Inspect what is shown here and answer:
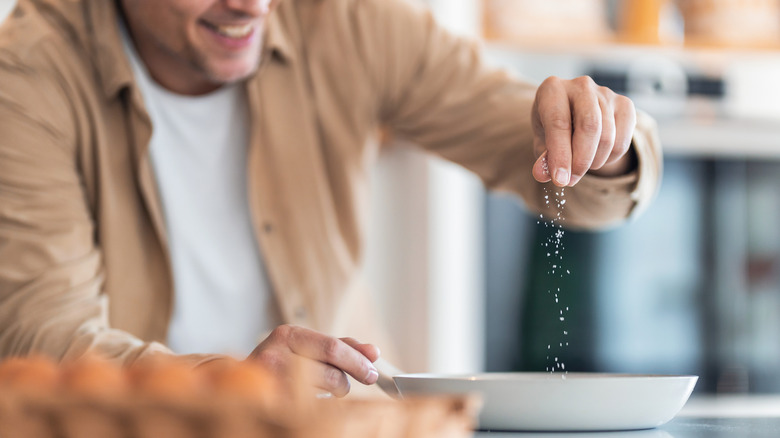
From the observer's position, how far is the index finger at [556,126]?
94cm

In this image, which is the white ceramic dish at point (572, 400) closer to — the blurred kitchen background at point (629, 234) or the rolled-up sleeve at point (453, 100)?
the rolled-up sleeve at point (453, 100)

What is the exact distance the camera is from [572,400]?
0.67 metres

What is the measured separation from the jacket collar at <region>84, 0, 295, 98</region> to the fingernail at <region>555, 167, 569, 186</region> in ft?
2.32

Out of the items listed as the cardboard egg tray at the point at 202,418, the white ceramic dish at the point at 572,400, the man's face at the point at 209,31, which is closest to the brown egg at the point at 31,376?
the cardboard egg tray at the point at 202,418

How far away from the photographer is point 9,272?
1.21 m

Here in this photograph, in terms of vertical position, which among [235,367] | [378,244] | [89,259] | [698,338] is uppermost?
[235,367]

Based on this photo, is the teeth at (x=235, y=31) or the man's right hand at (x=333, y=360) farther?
the teeth at (x=235, y=31)

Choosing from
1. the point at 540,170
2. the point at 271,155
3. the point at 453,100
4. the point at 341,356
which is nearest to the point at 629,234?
the point at 453,100

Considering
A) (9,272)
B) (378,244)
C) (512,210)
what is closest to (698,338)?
(512,210)

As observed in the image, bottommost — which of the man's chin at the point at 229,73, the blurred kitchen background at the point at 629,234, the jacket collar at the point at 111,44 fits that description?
the blurred kitchen background at the point at 629,234

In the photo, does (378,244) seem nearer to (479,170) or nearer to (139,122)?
(479,170)

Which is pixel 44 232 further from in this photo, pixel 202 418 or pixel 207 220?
pixel 202 418

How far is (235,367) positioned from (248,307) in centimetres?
109

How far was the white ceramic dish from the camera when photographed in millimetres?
667
